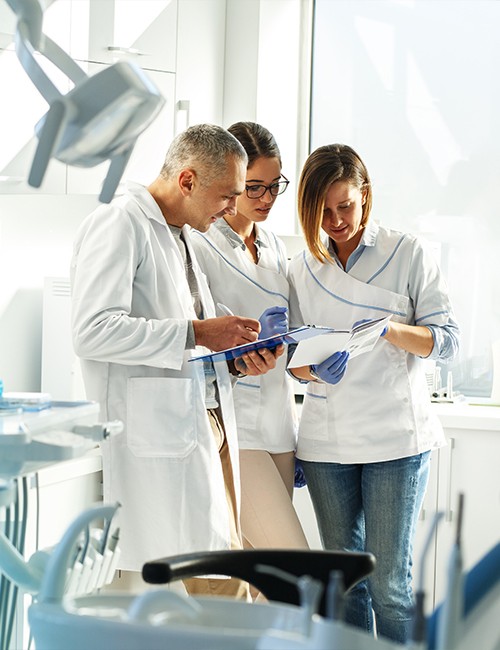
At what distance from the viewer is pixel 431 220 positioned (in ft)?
12.5

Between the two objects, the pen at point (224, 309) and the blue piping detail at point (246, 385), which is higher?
the pen at point (224, 309)

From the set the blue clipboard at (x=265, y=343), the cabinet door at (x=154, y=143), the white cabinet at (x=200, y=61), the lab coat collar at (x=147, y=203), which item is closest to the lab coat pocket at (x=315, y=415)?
the blue clipboard at (x=265, y=343)

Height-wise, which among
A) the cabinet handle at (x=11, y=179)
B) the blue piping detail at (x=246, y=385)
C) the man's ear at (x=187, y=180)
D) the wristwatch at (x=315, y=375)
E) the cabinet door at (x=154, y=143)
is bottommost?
the blue piping detail at (x=246, y=385)

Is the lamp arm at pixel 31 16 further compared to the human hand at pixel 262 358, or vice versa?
the human hand at pixel 262 358

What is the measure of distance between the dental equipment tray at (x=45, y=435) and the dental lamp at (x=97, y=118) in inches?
15.0

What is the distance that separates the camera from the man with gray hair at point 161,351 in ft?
6.61

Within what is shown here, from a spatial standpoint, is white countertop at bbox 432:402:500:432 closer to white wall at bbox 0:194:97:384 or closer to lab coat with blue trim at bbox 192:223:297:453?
lab coat with blue trim at bbox 192:223:297:453

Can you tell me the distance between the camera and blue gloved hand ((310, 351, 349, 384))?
2250 millimetres

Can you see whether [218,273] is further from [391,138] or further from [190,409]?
[391,138]

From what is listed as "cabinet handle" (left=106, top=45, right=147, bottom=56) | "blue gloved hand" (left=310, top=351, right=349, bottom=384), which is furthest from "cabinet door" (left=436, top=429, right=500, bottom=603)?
"cabinet handle" (left=106, top=45, right=147, bottom=56)

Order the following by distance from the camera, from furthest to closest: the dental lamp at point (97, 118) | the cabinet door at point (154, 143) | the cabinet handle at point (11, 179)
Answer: the cabinet door at point (154, 143) → the cabinet handle at point (11, 179) → the dental lamp at point (97, 118)

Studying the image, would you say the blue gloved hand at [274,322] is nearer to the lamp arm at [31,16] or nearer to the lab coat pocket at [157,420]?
the lab coat pocket at [157,420]

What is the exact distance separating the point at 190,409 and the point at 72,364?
3.33 ft

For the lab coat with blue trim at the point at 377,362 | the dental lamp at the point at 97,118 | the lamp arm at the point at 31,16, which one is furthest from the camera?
the lab coat with blue trim at the point at 377,362
